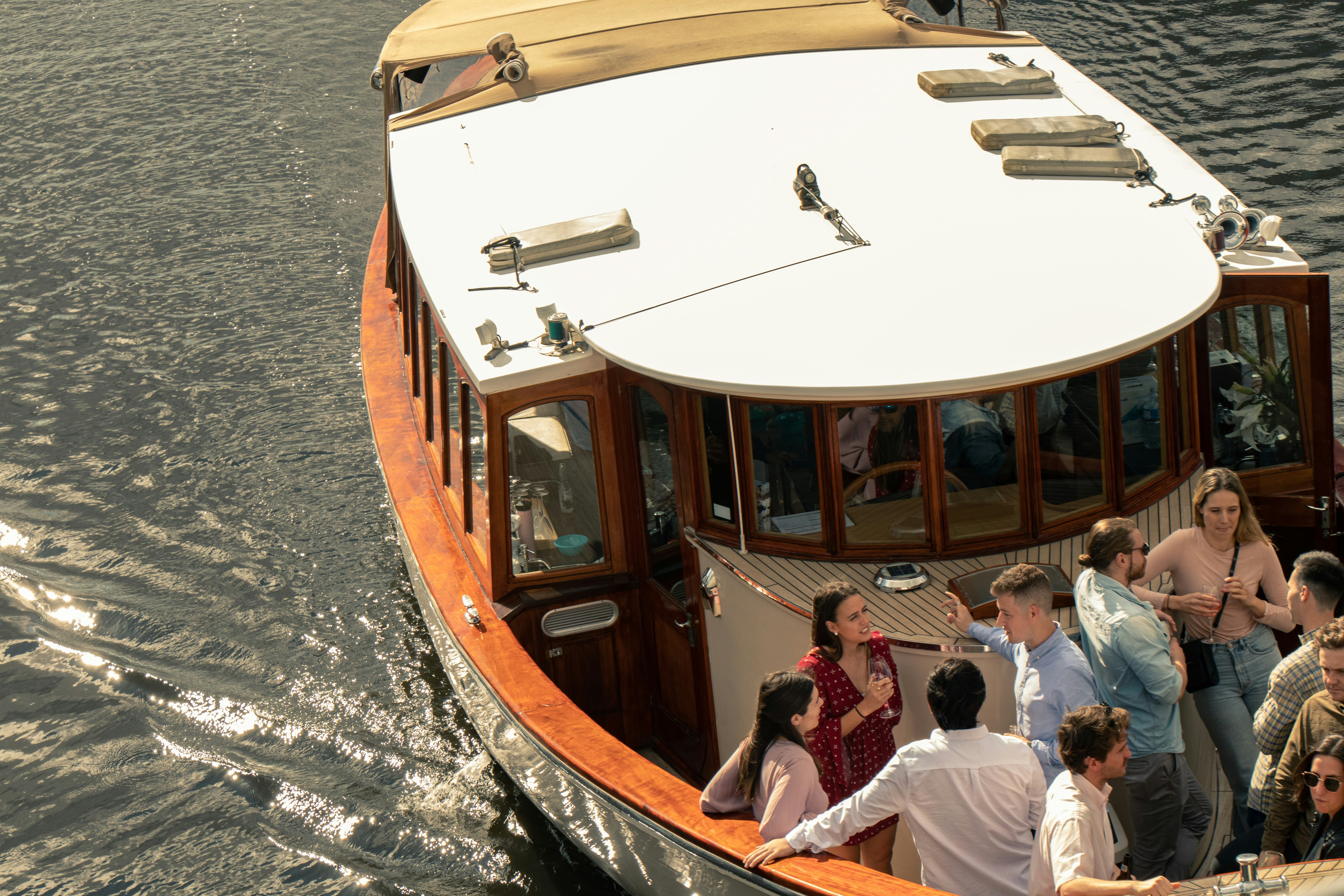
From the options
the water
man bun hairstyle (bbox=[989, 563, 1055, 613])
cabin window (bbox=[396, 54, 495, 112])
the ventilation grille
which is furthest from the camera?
cabin window (bbox=[396, 54, 495, 112])

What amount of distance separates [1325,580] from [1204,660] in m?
0.66

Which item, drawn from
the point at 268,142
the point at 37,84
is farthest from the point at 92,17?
the point at 268,142

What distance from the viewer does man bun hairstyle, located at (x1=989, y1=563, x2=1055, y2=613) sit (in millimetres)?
4148

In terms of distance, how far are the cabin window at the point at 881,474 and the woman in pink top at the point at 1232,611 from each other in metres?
0.90

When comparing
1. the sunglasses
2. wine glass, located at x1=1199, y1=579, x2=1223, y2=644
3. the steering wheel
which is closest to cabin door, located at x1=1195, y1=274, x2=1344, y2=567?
wine glass, located at x1=1199, y1=579, x2=1223, y2=644

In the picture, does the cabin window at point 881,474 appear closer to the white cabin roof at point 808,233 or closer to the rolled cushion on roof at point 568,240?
the white cabin roof at point 808,233

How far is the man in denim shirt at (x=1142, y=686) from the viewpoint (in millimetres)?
4262

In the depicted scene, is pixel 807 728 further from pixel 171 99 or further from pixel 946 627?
pixel 171 99

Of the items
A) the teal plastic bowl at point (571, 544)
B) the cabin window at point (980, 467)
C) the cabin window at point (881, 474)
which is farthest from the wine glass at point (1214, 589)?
the teal plastic bowl at point (571, 544)

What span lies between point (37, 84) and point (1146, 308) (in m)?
16.1

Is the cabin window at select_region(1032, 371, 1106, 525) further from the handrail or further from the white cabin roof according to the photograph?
Answer: the handrail

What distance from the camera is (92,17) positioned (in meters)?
18.4

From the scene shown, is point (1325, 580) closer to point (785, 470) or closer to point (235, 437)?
point (785, 470)

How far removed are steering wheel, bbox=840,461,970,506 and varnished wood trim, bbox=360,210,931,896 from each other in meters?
1.31
